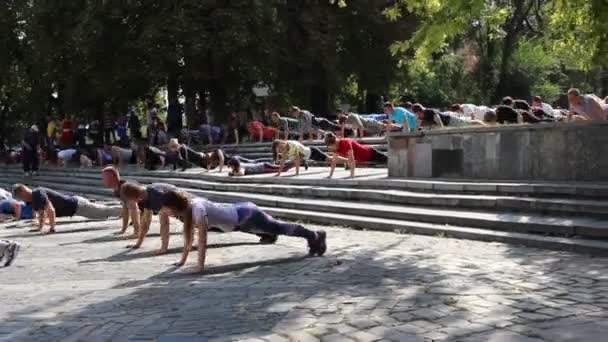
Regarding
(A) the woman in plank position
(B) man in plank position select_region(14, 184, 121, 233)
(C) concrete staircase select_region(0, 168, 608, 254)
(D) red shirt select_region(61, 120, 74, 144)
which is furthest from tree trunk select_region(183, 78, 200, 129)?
(A) the woman in plank position

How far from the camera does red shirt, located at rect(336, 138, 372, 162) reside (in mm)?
16391

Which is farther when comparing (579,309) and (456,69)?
(456,69)

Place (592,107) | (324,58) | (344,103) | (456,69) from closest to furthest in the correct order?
(592,107)
(324,58)
(344,103)
(456,69)

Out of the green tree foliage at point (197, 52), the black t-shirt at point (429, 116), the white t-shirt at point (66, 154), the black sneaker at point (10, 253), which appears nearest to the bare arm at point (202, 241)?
the black sneaker at point (10, 253)

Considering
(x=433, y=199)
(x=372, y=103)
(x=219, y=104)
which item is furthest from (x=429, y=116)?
(x=372, y=103)

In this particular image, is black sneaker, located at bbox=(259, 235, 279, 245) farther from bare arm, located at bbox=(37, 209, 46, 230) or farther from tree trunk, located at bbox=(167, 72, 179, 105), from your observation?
tree trunk, located at bbox=(167, 72, 179, 105)

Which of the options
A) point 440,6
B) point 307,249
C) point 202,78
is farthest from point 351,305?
point 202,78

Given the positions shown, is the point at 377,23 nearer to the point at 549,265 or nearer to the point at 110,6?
the point at 110,6

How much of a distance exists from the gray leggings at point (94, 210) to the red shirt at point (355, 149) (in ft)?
16.7

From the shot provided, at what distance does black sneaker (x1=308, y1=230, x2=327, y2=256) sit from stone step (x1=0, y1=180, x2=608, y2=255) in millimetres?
2187

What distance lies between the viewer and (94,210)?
14.4 metres

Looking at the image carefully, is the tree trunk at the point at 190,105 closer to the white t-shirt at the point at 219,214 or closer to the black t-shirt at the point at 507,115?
the black t-shirt at the point at 507,115

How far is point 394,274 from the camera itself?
24.1 ft

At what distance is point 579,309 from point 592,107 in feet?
27.1
